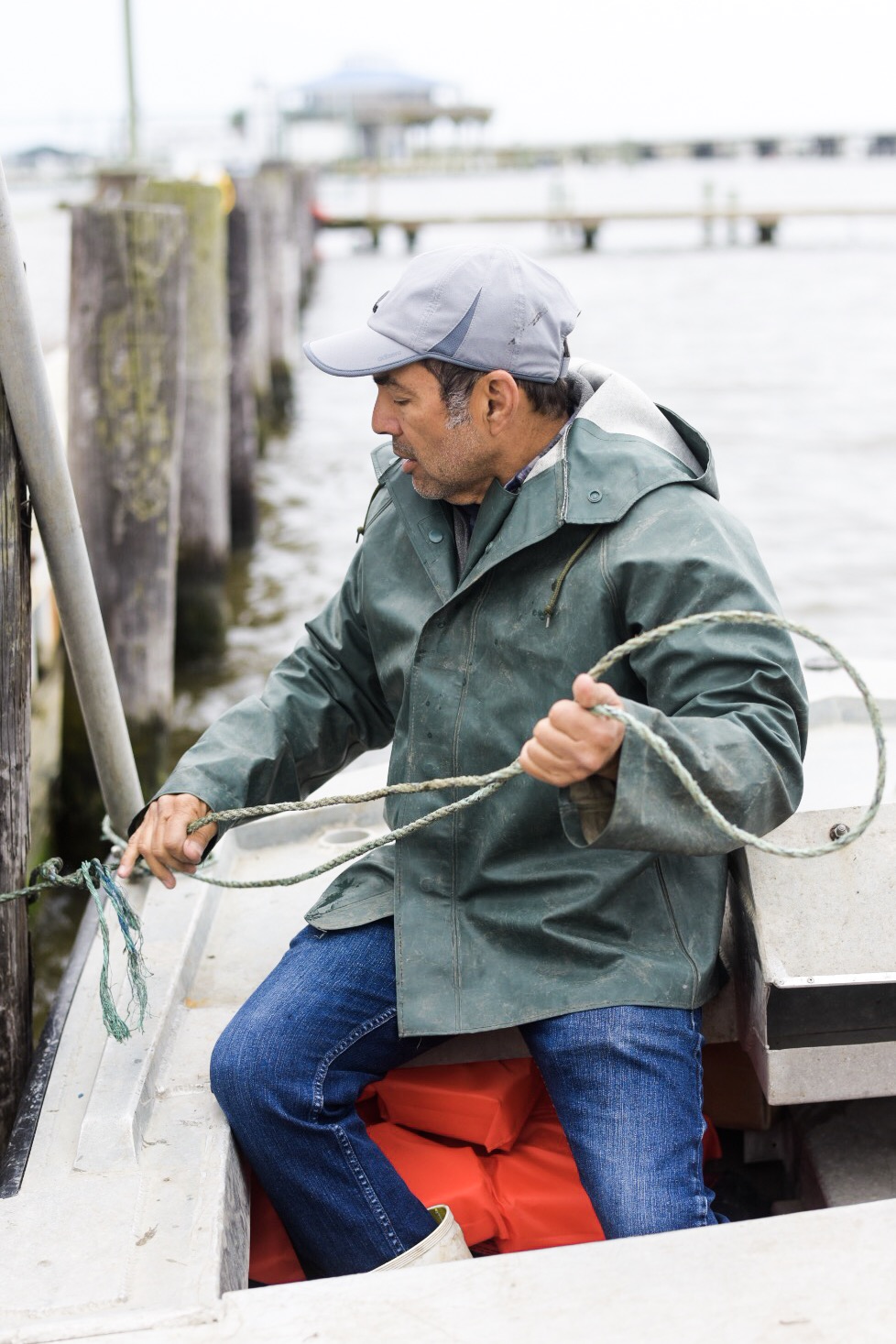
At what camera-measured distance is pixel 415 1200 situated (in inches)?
92.3

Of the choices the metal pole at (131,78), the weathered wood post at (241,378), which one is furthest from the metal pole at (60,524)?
the metal pole at (131,78)

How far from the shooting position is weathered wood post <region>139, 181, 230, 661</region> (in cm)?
699

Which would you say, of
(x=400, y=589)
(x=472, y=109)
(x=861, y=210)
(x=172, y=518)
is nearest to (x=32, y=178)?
(x=861, y=210)

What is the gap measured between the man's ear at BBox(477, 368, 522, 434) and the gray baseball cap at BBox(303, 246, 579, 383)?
0.06 feet

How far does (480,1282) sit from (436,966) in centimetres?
61

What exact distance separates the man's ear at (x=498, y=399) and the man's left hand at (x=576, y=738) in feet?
2.00

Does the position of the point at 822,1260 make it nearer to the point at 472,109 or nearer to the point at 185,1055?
the point at 185,1055

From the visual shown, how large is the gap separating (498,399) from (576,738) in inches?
27.5

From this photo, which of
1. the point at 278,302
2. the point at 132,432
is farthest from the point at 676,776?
the point at 278,302

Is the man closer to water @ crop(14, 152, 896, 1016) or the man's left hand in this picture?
the man's left hand

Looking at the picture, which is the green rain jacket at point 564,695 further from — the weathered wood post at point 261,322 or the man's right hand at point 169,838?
the weathered wood post at point 261,322

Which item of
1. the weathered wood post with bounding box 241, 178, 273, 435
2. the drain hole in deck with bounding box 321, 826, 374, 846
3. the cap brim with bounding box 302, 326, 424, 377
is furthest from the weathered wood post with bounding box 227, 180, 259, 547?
the cap brim with bounding box 302, 326, 424, 377

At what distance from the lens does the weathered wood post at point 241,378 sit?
9.33m

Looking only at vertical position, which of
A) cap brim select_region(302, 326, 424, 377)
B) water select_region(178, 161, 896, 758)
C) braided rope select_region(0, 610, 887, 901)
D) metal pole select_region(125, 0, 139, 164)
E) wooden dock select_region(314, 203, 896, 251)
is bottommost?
water select_region(178, 161, 896, 758)
